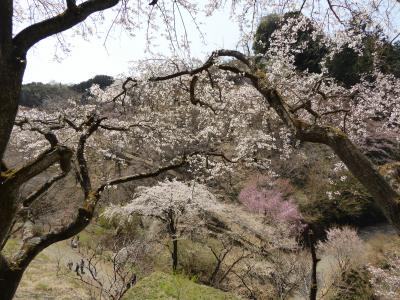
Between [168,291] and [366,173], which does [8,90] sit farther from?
[168,291]

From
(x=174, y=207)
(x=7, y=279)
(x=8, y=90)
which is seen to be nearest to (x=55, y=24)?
(x=8, y=90)

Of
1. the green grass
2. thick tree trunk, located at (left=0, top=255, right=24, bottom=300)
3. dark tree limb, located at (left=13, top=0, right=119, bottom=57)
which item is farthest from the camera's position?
the green grass

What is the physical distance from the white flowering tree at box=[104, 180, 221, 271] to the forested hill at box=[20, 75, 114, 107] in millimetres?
18613

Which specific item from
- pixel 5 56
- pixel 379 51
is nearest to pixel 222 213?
pixel 379 51

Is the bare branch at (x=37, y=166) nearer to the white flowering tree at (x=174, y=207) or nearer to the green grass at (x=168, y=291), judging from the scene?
the green grass at (x=168, y=291)

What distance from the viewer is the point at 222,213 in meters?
16.8

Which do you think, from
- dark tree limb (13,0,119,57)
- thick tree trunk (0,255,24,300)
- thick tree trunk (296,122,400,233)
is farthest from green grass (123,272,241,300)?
dark tree limb (13,0,119,57)

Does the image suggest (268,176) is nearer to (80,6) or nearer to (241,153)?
(241,153)

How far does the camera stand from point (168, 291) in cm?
509

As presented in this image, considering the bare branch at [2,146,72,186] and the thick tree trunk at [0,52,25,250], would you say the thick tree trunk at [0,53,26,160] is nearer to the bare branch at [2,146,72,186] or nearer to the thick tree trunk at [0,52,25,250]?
the thick tree trunk at [0,52,25,250]

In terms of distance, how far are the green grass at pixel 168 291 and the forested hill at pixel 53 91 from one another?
87.7 ft

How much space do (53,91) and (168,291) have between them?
103 feet

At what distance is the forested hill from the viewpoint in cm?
3167

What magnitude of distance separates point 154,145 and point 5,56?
16.6 metres
